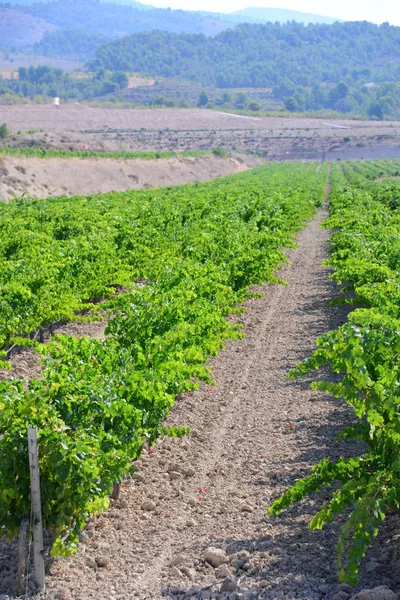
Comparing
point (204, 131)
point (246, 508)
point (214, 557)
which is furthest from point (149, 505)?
point (204, 131)

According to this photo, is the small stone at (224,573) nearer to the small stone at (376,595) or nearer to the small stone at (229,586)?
the small stone at (229,586)

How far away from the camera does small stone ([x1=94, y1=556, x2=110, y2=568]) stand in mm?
7434

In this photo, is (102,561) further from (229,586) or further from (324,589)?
(324,589)

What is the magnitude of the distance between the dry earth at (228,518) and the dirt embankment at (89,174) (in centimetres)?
3575

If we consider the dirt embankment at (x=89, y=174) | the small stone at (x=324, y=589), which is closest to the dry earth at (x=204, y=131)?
the dirt embankment at (x=89, y=174)

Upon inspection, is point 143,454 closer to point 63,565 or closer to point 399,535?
point 63,565

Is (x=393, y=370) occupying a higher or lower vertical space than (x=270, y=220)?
higher

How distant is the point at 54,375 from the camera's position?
305 inches

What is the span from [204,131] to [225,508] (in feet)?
449

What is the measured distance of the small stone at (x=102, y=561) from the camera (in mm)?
7434

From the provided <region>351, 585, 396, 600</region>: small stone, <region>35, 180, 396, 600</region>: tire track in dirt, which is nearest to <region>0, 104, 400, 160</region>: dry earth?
<region>35, 180, 396, 600</region>: tire track in dirt

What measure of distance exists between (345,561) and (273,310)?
38.6 feet

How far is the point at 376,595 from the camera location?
6230 mm

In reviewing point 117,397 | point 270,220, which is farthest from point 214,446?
point 270,220
